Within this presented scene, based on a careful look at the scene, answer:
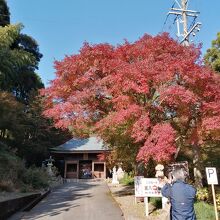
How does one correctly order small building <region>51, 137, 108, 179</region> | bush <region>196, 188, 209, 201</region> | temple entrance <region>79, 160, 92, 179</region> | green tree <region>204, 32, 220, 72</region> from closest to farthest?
1. bush <region>196, 188, 209, 201</region>
2. green tree <region>204, 32, 220, 72</region>
3. small building <region>51, 137, 108, 179</region>
4. temple entrance <region>79, 160, 92, 179</region>

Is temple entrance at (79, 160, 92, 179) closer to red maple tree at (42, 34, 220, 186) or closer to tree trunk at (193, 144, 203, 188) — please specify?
red maple tree at (42, 34, 220, 186)

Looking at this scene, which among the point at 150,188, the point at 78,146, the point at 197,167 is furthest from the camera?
the point at 78,146

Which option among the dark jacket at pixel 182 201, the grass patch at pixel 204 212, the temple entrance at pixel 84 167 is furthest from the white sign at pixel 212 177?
the temple entrance at pixel 84 167

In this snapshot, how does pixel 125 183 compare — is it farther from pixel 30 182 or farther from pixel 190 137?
pixel 190 137

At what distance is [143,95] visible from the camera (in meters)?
12.5

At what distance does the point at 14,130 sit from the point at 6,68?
5927 millimetres

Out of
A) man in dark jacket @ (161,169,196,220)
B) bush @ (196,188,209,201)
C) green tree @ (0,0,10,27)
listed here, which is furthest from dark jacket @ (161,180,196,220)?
green tree @ (0,0,10,27)

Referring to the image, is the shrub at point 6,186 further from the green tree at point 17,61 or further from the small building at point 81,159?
the small building at point 81,159

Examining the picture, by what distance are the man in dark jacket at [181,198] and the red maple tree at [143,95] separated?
5.08 m

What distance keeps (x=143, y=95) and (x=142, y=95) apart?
0.17 ft

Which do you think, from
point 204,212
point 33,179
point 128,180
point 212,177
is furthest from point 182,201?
point 128,180

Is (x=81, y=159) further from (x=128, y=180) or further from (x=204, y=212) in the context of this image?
(x=204, y=212)

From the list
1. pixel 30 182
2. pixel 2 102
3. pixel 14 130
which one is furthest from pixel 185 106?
pixel 14 130

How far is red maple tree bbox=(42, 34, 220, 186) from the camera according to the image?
11.0 meters
